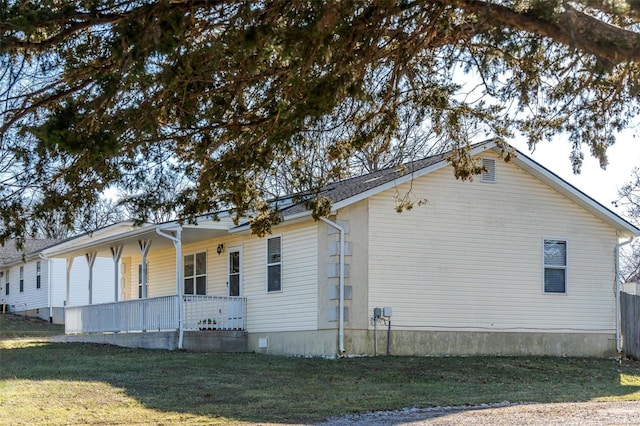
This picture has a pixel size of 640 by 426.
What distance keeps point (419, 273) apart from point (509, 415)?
29.5 feet

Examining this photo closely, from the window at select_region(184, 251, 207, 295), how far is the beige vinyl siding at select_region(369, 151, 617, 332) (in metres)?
6.89

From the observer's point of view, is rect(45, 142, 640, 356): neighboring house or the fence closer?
rect(45, 142, 640, 356): neighboring house

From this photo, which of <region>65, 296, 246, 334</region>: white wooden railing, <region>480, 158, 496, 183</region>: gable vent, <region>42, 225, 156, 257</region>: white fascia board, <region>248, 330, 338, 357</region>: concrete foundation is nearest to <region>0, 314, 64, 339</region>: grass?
<region>42, 225, 156, 257</region>: white fascia board

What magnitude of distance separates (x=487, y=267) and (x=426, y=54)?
1054 centimetres

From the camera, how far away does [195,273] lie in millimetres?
26562

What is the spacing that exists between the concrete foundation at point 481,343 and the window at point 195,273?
689 centimetres

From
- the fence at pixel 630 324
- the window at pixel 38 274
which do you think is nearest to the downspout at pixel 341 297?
the fence at pixel 630 324

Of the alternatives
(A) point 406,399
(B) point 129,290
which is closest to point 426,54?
(A) point 406,399

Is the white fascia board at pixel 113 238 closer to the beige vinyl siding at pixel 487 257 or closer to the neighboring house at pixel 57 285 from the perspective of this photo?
the beige vinyl siding at pixel 487 257

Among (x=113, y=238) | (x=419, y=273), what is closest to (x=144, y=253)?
(x=113, y=238)

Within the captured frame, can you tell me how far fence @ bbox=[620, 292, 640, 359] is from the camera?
24484 millimetres

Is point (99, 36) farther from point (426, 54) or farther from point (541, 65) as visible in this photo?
point (541, 65)

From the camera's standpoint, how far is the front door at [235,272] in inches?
958

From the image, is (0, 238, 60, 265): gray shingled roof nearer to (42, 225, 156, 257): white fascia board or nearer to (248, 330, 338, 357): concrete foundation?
(42, 225, 156, 257): white fascia board
